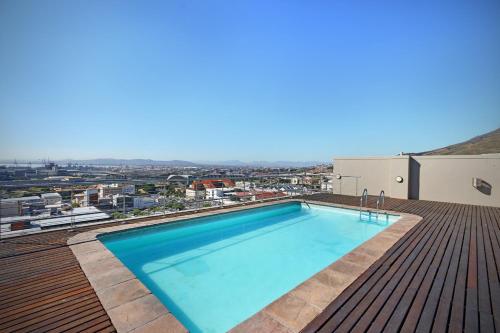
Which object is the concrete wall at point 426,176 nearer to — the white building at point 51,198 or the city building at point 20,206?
the white building at point 51,198

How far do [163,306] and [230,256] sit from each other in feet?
7.32

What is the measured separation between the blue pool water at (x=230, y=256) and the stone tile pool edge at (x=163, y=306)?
24.3 inches

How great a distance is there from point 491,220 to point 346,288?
511 centimetres

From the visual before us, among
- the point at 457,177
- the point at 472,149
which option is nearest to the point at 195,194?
the point at 457,177

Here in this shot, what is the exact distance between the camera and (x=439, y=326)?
62.9 inches

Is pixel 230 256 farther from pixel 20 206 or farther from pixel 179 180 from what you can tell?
pixel 20 206

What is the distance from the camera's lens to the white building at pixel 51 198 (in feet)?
13.2

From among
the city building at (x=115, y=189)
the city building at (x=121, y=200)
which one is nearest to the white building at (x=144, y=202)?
the city building at (x=121, y=200)

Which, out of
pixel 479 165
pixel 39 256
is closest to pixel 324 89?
pixel 479 165

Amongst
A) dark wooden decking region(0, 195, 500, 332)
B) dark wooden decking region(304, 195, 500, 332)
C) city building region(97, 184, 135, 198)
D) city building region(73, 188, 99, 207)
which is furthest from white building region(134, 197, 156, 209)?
dark wooden decking region(304, 195, 500, 332)

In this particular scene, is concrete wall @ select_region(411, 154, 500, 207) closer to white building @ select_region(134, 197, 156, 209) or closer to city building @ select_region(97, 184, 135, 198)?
white building @ select_region(134, 197, 156, 209)

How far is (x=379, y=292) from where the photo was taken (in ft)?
6.70

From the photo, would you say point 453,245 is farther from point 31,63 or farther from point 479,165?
point 31,63

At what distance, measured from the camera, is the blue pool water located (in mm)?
2719
